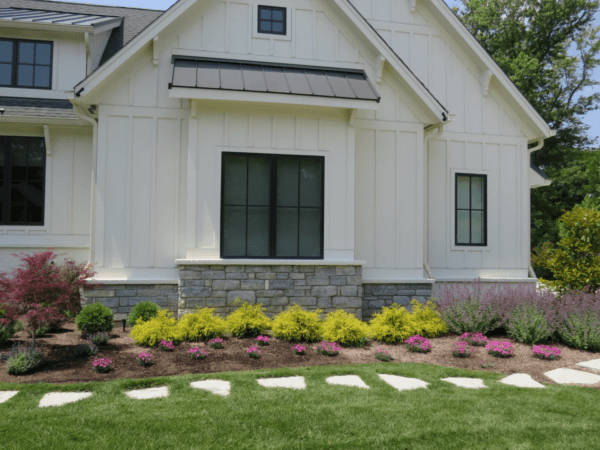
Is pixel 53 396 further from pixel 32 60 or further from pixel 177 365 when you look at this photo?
pixel 32 60

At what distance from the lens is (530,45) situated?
25.2m

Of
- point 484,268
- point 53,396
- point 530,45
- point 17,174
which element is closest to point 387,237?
point 484,268

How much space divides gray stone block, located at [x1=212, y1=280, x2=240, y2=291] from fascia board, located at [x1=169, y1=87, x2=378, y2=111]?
2.85 metres

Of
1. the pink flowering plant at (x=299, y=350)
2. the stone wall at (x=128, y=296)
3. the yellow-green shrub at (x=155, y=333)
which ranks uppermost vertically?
the stone wall at (x=128, y=296)

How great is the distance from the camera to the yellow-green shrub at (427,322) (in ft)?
26.4

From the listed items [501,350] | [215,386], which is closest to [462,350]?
[501,350]

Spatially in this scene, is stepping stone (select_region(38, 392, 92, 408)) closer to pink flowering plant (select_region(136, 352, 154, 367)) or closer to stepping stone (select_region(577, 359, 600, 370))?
pink flowering plant (select_region(136, 352, 154, 367))

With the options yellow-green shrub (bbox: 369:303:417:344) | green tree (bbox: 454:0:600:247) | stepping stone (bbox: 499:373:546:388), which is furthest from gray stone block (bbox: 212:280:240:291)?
green tree (bbox: 454:0:600:247)

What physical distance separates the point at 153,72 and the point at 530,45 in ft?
73.2

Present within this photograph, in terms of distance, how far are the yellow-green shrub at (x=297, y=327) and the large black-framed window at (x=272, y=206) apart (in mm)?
1345

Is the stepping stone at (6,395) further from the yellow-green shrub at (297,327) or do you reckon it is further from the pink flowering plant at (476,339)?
the pink flowering plant at (476,339)

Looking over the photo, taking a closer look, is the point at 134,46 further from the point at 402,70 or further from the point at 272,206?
the point at 402,70

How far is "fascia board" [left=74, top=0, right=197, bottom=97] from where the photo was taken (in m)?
8.03

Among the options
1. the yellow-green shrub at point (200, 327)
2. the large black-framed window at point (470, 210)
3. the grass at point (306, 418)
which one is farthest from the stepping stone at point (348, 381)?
the large black-framed window at point (470, 210)
